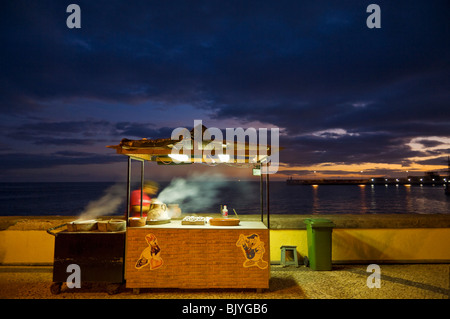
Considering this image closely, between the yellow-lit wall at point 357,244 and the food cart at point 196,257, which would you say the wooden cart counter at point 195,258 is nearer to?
the food cart at point 196,257

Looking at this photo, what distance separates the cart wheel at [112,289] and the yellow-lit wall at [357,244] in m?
2.51

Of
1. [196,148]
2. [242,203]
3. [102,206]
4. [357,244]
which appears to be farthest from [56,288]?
[102,206]

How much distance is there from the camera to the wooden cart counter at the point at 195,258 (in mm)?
4605

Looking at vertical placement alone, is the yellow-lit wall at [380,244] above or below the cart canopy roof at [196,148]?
below

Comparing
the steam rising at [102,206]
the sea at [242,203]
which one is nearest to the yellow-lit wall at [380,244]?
the sea at [242,203]

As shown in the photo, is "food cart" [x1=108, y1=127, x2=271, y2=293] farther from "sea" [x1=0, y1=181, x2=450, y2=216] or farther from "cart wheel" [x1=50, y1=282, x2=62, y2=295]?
"sea" [x1=0, y1=181, x2=450, y2=216]

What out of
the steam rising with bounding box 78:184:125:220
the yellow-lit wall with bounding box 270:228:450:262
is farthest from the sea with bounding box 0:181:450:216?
the yellow-lit wall with bounding box 270:228:450:262

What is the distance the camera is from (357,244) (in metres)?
6.25

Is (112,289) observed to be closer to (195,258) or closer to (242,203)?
(195,258)

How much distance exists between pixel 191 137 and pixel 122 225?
2116 millimetres

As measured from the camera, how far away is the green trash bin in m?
5.79

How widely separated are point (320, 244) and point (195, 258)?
2932 millimetres
